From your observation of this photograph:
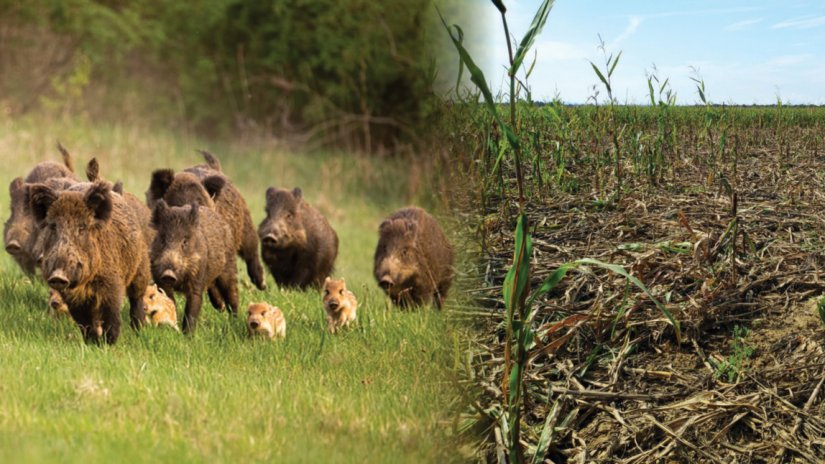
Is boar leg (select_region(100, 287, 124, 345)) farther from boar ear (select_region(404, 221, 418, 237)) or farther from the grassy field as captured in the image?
boar ear (select_region(404, 221, 418, 237))

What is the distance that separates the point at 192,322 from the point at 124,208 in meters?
0.75

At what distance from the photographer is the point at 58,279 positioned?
4.33 metres

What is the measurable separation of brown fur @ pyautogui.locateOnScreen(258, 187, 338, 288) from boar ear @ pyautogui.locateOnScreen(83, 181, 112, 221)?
2.73 metres

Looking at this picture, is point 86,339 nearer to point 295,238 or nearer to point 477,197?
point 477,197

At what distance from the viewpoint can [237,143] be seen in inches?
723

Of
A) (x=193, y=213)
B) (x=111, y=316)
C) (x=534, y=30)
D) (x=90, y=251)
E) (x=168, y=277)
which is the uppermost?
(x=534, y=30)

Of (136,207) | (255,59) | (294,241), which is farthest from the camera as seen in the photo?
(255,59)

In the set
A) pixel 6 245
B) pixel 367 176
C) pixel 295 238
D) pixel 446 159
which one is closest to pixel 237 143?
pixel 367 176

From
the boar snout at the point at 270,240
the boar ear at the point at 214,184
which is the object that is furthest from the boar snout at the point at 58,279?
the boar snout at the point at 270,240

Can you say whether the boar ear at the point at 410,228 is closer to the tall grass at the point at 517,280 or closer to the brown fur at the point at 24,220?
the brown fur at the point at 24,220

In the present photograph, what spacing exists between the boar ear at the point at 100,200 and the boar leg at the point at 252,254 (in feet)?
8.50

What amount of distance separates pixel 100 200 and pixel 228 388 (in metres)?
1.45

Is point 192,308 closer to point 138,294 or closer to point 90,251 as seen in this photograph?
point 138,294

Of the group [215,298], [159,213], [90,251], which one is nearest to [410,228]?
[215,298]
